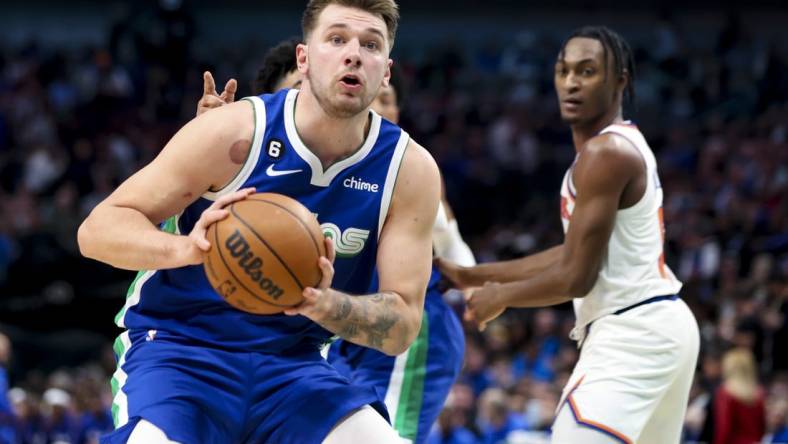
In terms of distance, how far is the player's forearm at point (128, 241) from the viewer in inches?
141

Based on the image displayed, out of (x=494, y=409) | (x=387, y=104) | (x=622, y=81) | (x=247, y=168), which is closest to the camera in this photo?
(x=247, y=168)

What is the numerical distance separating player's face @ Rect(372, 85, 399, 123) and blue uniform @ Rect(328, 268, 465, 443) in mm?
802

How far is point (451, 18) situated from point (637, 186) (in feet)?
54.0

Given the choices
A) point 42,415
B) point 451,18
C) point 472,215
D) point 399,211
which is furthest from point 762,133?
point 399,211

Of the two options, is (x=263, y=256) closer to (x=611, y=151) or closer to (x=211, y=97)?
(x=211, y=97)

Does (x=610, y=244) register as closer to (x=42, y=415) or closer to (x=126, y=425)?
(x=126, y=425)

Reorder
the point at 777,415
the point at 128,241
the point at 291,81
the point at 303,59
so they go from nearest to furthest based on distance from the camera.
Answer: the point at 128,241 → the point at 303,59 → the point at 291,81 → the point at 777,415

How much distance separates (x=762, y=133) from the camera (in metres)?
15.5

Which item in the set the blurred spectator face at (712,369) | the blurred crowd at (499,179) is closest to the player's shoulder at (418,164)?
the blurred crowd at (499,179)

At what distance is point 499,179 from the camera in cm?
1645

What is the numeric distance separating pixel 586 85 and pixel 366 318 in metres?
1.94

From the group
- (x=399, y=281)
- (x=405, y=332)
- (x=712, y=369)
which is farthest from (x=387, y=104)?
(x=712, y=369)

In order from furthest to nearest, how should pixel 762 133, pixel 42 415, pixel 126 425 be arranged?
pixel 762 133
pixel 42 415
pixel 126 425

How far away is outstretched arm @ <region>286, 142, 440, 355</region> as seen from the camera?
356 centimetres
